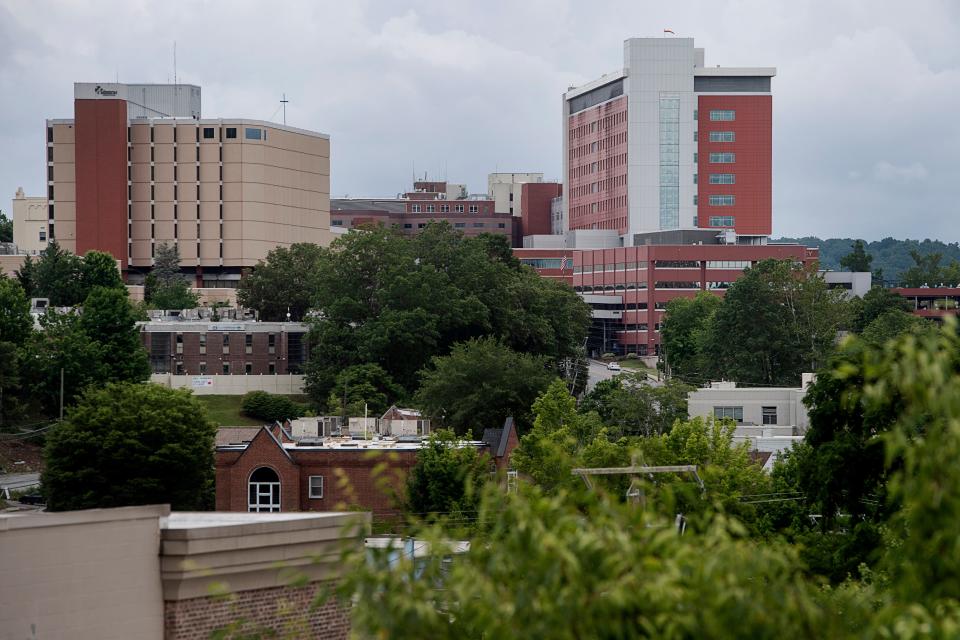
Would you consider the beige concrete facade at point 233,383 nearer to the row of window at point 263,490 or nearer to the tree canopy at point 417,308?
the tree canopy at point 417,308

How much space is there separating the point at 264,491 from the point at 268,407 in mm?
49509

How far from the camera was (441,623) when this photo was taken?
12094 millimetres

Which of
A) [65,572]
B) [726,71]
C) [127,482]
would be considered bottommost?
[127,482]

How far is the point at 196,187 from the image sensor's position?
184 metres

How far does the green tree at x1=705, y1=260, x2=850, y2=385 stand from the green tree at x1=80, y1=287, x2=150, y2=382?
42.3 metres

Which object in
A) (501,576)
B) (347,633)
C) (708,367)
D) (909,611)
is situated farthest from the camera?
(708,367)

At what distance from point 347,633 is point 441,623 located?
8.79 meters

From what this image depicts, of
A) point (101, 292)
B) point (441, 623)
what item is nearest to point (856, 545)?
point (441, 623)

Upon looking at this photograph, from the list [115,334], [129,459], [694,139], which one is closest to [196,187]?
[694,139]

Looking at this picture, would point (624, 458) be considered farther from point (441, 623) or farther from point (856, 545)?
point (441, 623)

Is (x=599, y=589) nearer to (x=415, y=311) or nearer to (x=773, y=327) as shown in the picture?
(x=415, y=311)

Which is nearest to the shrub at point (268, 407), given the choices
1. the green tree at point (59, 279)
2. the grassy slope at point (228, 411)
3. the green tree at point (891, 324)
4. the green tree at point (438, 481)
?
the grassy slope at point (228, 411)

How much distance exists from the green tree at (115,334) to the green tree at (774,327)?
42.3 metres

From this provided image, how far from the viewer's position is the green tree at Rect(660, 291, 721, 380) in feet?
454
